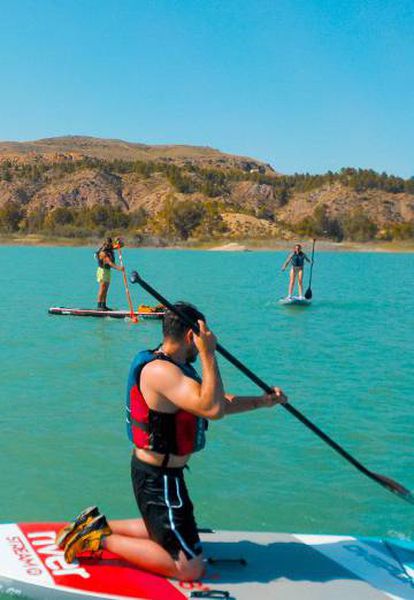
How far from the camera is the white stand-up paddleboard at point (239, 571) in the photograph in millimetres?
4570

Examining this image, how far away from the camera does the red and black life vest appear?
15.2 ft

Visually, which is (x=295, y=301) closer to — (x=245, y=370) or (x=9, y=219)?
(x=245, y=370)

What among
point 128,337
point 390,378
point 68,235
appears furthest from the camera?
point 68,235

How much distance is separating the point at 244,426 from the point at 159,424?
201 inches

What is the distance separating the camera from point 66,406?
1034 cm

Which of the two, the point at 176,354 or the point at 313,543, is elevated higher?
the point at 176,354

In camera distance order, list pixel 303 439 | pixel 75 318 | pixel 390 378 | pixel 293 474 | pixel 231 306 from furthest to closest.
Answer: pixel 231 306 → pixel 75 318 → pixel 390 378 → pixel 303 439 → pixel 293 474

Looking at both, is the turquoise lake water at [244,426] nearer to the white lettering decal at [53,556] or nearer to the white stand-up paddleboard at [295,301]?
the white lettering decal at [53,556]

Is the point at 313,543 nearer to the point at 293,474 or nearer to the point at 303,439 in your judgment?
the point at 293,474

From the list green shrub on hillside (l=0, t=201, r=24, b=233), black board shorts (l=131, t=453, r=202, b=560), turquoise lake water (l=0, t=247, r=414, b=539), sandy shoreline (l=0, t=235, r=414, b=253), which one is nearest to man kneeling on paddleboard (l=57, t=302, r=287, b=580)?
black board shorts (l=131, t=453, r=202, b=560)

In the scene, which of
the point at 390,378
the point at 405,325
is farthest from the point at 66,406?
the point at 405,325

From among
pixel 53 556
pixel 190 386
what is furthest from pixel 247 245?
pixel 190 386

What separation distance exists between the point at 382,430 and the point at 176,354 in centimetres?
558

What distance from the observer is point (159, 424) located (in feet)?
15.2
